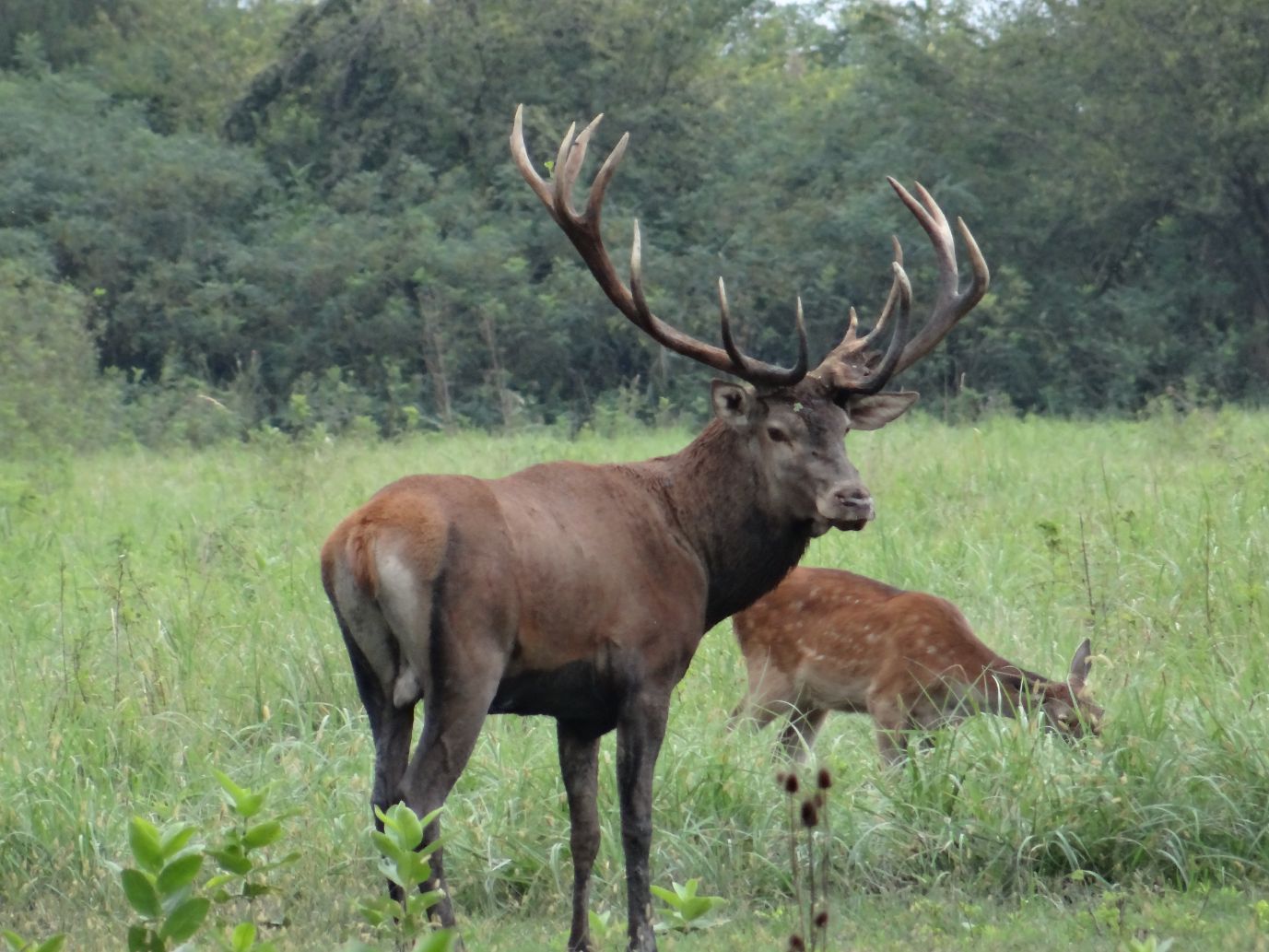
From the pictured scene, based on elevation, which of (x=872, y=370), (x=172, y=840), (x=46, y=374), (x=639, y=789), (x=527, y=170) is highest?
(x=527, y=170)

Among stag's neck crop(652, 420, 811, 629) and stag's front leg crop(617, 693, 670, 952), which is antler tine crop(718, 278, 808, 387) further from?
stag's front leg crop(617, 693, 670, 952)

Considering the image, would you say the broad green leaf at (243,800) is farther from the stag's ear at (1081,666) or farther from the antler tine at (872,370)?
the stag's ear at (1081,666)

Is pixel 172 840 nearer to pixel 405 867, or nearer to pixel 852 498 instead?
pixel 405 867

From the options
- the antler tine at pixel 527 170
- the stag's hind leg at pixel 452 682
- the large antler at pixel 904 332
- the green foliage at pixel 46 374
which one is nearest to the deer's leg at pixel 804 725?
the large antler at pixel 904 332

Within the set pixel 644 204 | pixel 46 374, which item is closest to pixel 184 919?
pixel 46 374

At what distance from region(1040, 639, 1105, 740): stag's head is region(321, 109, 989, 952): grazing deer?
1413 millimetres

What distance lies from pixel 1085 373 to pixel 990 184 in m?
3.38

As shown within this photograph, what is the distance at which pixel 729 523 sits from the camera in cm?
560

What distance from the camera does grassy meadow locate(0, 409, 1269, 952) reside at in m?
5.55

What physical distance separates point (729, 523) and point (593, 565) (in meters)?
0.60

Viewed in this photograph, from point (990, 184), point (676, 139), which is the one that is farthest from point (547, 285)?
point (990, 184)

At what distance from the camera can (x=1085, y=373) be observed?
27.6m

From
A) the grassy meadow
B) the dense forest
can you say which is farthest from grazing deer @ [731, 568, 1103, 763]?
the dense forest

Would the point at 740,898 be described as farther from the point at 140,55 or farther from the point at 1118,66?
the point at 140,55
